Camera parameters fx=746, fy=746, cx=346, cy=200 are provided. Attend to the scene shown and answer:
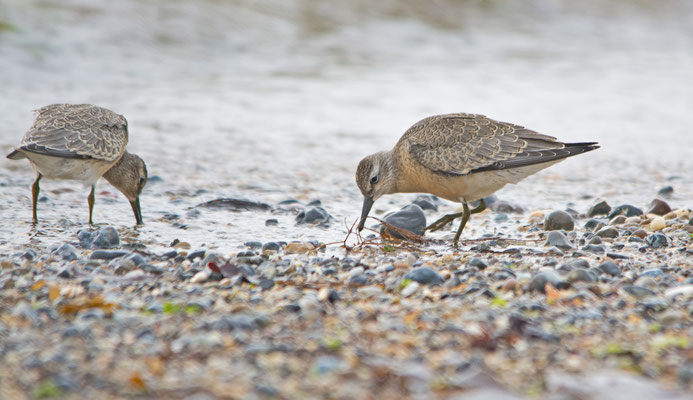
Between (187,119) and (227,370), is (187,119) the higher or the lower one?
the higher one

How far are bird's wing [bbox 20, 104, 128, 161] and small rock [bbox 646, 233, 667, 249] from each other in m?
4.74

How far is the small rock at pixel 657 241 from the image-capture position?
5.58m

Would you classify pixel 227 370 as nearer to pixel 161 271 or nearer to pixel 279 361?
pixel 279 361

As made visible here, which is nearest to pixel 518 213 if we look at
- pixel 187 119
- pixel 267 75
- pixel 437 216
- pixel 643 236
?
pixel 437 216

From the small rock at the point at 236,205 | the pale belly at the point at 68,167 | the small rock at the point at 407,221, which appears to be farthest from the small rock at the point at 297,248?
the pale belly at the point at 68,167

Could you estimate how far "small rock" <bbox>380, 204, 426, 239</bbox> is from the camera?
253 inches

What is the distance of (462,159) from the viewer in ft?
20.9

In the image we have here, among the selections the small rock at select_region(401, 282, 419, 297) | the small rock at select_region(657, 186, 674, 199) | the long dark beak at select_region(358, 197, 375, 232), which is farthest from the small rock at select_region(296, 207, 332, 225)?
the small rock at select_region(657, 186, 674, 199)

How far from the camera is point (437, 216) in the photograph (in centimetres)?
746

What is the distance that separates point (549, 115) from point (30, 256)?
355 inches

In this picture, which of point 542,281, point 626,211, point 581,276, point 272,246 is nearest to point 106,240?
point 272,246

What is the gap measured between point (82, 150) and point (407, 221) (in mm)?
2952

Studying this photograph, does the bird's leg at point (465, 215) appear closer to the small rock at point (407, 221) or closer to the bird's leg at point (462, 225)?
the bird's leg at point (462, 225)

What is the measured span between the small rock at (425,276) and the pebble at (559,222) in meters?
2.35
